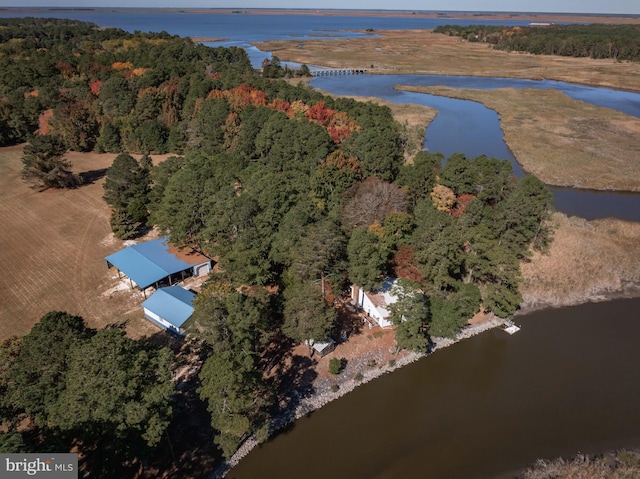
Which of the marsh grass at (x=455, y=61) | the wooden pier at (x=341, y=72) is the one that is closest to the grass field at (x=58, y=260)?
the wooden pier at (x=341, y=72)

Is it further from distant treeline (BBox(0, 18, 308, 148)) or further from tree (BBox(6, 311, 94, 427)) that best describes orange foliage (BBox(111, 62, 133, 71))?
tree (BBox(6, 311, 94, 427))

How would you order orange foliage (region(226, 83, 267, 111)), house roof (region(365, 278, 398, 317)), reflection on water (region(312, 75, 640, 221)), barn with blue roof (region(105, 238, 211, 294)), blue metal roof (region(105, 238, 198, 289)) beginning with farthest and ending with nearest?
orange foliage (region(226, 83, 267, 111)) < reflection on water (region(312, 75, 640, 221)) < barn with blue roof (region(105, 238, 211, 294)) < blue metal roof (region(105, 238, 198, 289)) < house roof (region(365, 278, 398, 317))

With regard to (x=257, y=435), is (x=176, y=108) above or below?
above

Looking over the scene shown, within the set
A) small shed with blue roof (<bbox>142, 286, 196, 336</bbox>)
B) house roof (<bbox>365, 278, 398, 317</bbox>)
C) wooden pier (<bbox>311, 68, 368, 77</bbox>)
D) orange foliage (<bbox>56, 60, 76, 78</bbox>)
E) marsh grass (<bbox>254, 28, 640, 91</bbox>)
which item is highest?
marsh grass (<bbox>254, 28, 640, 91</bbox>)

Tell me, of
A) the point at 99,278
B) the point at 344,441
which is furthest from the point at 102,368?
the point at 99,278

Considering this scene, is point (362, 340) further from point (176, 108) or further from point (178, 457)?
point (176, 108)

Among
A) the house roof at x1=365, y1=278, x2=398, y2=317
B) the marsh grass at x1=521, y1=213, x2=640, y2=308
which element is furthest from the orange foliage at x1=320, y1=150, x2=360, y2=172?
the marsh grass at x1=521, y1=213, x2=640, y2=308
